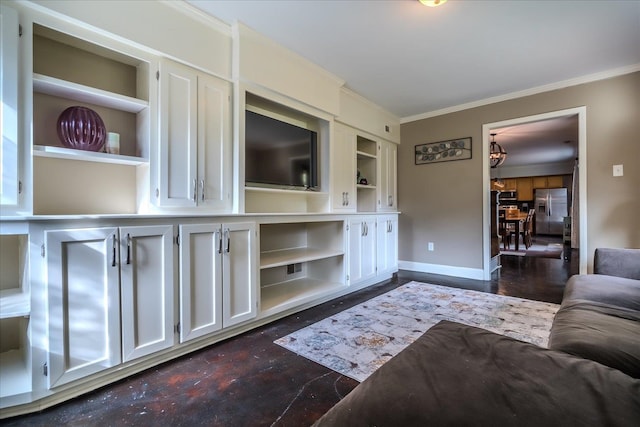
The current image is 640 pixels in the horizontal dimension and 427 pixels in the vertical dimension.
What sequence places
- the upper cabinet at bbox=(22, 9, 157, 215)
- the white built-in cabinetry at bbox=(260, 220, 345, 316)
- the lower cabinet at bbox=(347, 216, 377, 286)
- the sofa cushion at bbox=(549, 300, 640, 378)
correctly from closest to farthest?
1. the sofa cushion at bbox=(549, 300, 640, 378)
2. the upper cabinet at bbox=(22, 9, 157, 215)
3. the white built-in cabinetry at bbox=(260, 220, 345, 316)
4. the lower cabinet at bbox=(347, 216, 377, 286)

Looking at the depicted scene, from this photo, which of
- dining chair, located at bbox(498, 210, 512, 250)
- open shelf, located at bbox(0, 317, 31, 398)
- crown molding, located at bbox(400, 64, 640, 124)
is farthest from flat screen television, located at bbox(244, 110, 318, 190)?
dining chair, located at bbox(498, 210, 512, 250)

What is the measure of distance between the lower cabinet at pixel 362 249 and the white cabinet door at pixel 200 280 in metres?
1.63

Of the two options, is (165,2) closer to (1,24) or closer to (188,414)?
(1,24)

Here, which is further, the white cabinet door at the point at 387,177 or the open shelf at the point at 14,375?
the white cabinet door at the point at 387,177

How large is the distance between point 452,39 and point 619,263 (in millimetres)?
2199

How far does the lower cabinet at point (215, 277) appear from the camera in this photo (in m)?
1.92

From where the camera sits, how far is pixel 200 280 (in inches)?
78.9

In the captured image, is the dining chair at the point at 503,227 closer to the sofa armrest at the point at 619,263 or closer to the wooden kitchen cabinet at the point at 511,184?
the wooden kitchen cabinet at the point at 511,184

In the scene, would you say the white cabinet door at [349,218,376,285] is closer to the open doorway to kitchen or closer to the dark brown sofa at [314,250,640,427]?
the open doorway to kitchen

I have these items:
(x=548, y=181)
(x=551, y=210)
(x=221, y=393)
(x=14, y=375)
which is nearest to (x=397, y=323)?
(x=221, y=393)

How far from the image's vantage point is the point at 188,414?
4.52 ft

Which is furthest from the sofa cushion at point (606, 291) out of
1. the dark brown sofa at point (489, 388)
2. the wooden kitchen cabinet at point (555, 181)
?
the wooden kitchen cabinet at point (555, 181)

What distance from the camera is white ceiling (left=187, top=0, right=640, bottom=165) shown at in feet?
6.92

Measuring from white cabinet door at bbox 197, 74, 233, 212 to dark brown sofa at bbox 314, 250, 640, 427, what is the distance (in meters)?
1.76
